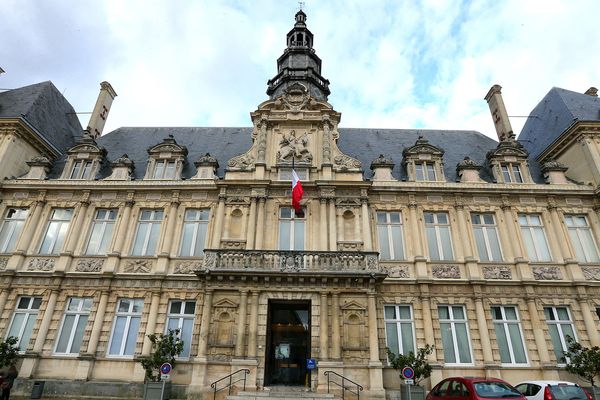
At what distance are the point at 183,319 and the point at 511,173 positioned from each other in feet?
54.7

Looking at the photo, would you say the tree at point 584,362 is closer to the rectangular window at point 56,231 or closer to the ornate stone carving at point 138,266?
the ornate stone carving at point 138,266

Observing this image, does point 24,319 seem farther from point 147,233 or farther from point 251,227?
point 251,227

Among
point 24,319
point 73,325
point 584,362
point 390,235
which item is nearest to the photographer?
point 584,362

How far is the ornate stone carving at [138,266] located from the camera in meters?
15.3

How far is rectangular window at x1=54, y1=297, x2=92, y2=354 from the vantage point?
560 inches

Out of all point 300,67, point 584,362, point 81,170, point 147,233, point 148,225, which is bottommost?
point 584,362

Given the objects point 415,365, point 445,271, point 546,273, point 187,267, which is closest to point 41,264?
point 187,267

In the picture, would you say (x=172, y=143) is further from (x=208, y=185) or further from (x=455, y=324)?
(x=455, y=324)

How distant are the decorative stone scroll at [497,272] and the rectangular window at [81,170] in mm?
19194

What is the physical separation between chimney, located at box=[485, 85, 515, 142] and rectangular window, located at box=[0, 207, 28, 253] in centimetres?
2517

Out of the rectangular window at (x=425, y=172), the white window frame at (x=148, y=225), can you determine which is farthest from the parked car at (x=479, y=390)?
the white window frame at (x=148, y=225)

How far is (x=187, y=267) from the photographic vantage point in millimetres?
15250

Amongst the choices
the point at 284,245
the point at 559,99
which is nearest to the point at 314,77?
the point at 284,245

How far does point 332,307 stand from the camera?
538 inches
